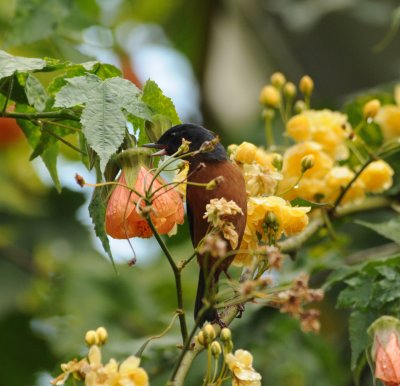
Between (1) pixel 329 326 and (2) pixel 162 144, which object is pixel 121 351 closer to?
(2) pixel 162 144

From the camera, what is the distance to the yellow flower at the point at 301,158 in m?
2.08

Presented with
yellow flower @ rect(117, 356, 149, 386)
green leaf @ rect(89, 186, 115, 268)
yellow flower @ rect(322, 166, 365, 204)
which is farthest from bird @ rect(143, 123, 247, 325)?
yellow flower @ rect(322, 166, 365, 204)

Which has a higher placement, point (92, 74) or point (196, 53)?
point (92, 74)

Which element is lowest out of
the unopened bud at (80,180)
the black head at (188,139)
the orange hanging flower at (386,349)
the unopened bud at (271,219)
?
the orange hanging flower at (386,349)

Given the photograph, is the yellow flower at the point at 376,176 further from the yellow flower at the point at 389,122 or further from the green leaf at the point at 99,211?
the green leaf at the point at 99,211

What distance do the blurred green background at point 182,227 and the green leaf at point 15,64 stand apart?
0.77 meters

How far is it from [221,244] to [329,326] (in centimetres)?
268

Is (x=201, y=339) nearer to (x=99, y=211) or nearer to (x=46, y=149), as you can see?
(x=99, y=211)

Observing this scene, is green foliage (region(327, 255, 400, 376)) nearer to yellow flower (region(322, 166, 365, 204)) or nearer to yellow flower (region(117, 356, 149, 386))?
yellow flower (region(322, 166, 365, 204))

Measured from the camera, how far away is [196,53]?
203 inches

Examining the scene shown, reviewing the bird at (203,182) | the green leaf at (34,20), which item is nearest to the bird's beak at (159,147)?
the bird at (203,182)

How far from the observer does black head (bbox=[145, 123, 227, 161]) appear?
1725 millimetres

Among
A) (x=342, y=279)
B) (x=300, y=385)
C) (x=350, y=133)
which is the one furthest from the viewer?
(x=300, y=385)

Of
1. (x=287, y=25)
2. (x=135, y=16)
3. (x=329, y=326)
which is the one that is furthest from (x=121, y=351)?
(x=135, y=16)
